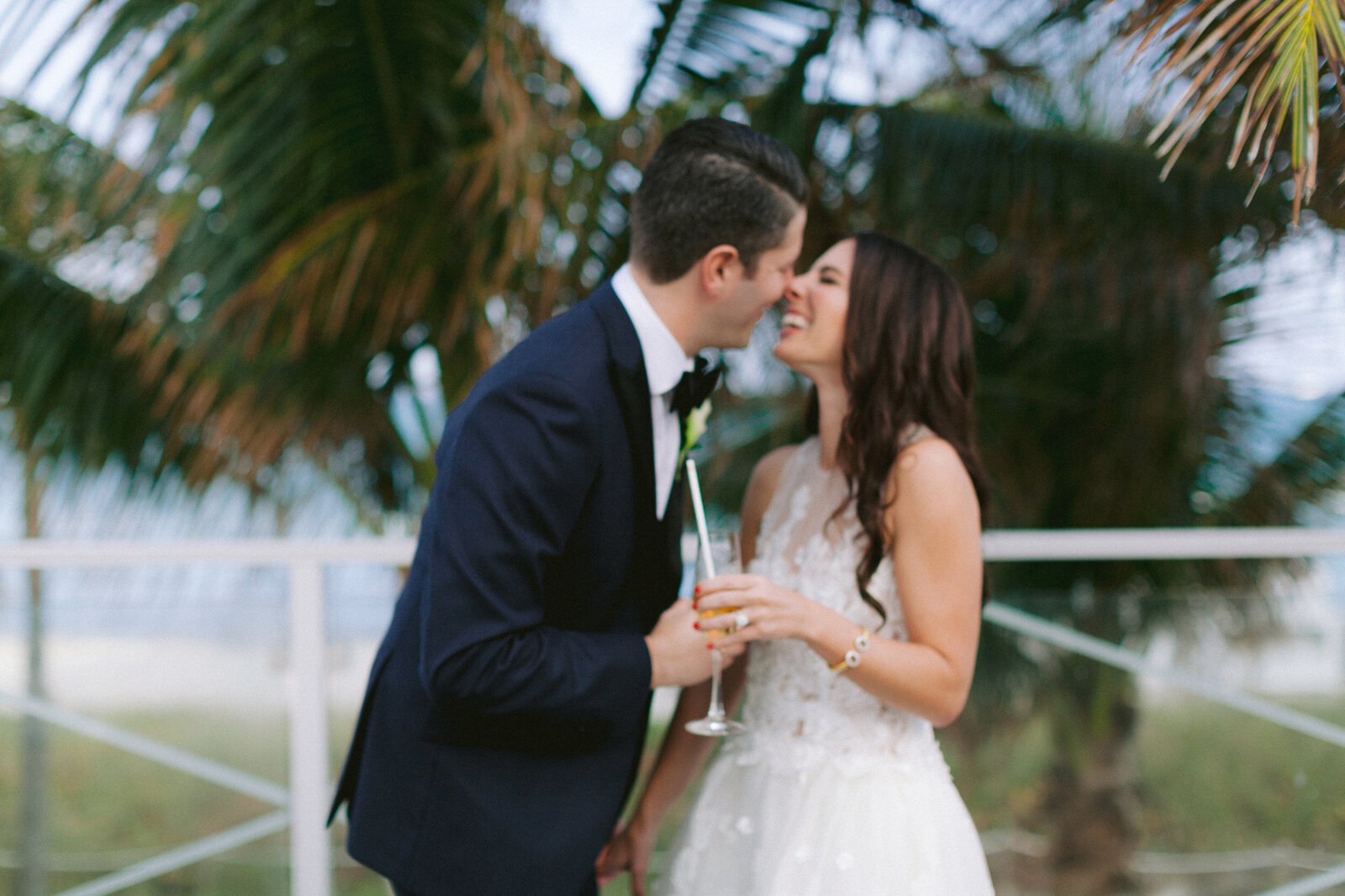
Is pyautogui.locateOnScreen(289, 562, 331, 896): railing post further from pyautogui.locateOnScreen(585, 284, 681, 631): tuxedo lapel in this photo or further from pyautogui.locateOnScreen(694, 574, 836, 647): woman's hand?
pyautogui.locateOnScreen(694, 574, 836, 647): woman's hand

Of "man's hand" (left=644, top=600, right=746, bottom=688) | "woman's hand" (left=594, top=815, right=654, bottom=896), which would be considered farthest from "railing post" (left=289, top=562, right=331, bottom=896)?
"man's hand" (left=644, top=600, right=746, bottom=688)

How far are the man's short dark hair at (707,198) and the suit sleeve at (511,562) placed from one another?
0.32 meters

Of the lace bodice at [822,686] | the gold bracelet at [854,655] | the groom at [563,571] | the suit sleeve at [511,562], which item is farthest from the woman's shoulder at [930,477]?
the suit sleeve at [511,562]

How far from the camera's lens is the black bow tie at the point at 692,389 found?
148cm

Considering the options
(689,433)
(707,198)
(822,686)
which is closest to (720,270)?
(707,198)

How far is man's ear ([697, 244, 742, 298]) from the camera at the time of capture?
1.48 m

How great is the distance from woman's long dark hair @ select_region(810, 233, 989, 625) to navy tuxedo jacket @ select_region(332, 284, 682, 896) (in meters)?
0.44

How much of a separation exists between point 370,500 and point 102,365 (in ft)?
5.13

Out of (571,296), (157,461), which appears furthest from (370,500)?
(571,296)

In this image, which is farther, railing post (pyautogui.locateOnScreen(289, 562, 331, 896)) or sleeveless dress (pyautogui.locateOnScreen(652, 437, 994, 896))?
railing post (pyautogui.locateOnScreen(289, 562, 331, 896))

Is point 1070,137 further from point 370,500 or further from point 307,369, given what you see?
point 370,500

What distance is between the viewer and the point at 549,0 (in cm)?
339

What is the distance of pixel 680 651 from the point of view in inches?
54.7

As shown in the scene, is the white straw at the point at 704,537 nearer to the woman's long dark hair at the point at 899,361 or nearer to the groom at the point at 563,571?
the groom at the point at 563,571
